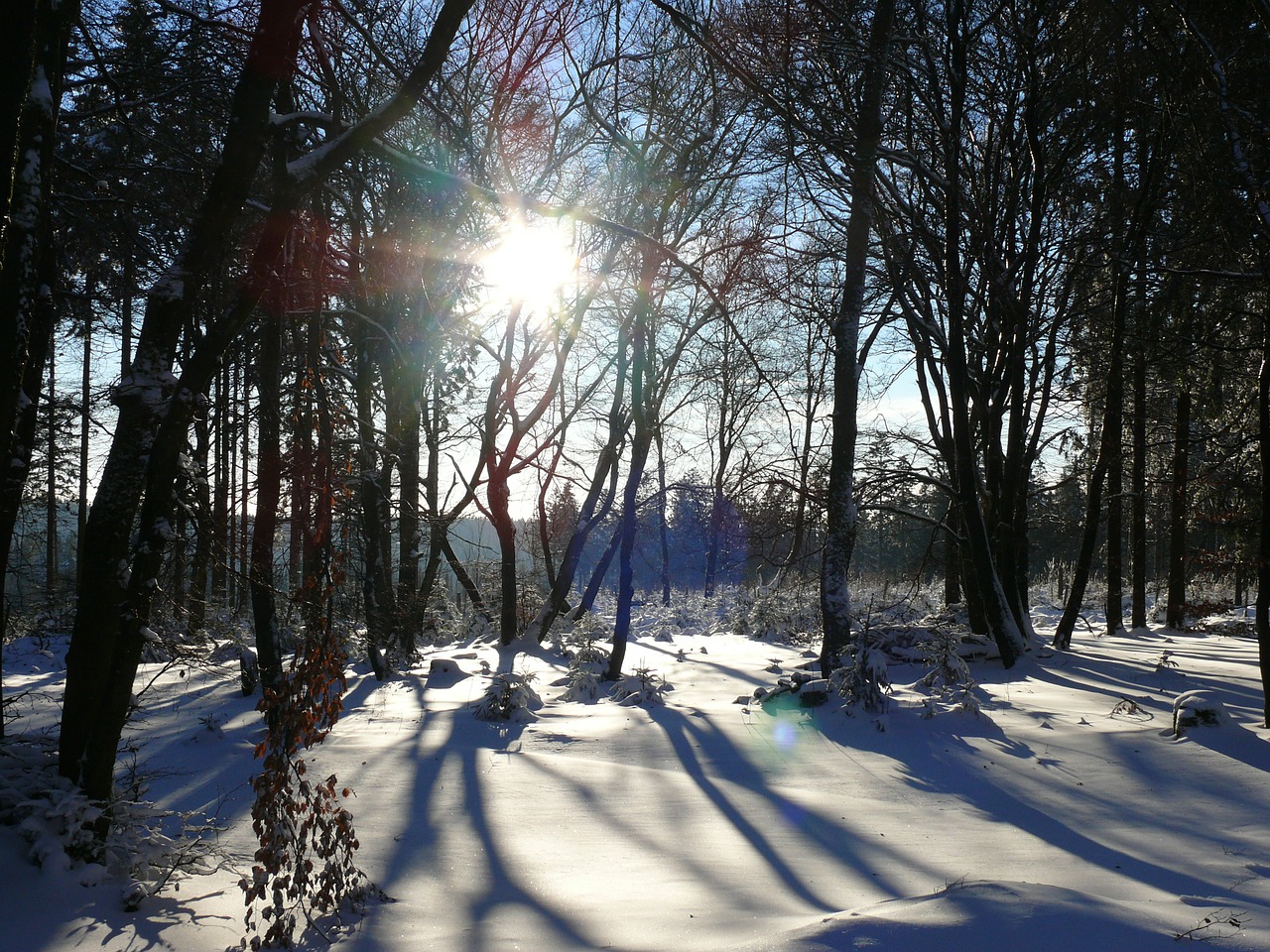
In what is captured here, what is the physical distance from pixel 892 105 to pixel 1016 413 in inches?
178

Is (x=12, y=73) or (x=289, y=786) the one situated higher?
(x=12, y=73)

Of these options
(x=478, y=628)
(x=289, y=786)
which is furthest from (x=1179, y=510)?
(x=289, y=786)

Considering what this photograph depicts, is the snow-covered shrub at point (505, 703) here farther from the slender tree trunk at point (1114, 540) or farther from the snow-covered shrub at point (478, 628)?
the slender tree trunk at point (1114, 540)

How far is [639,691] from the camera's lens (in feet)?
28.5

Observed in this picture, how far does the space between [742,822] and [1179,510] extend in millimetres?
12241

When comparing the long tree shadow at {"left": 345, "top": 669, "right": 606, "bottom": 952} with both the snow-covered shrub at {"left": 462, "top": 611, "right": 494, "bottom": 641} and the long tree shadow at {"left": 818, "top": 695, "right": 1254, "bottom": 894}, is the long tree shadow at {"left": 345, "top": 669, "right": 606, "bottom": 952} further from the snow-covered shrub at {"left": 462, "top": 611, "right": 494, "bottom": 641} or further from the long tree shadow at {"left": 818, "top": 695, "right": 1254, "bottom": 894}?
the snow-covered shrub at {"left": 462, "top": 611, "right": 494, "bottom": 641}

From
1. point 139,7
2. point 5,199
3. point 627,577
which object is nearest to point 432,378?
point 627,577

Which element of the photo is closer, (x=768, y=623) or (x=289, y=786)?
(x=289, y=786)

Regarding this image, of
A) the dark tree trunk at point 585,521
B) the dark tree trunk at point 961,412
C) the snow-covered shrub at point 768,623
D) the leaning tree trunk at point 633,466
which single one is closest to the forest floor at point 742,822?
the dark tree trunk at point 961,412

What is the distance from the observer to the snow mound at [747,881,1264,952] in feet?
8.36

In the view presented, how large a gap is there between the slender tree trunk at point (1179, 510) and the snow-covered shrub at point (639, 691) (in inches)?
338

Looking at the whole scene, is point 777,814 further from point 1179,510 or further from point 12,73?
point 1179,510

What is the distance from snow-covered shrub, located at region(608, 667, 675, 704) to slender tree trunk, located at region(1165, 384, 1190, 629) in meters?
8.59

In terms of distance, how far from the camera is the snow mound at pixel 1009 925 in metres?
2.55
